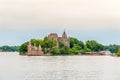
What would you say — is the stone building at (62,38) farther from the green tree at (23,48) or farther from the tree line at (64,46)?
the green tree at (23,48)

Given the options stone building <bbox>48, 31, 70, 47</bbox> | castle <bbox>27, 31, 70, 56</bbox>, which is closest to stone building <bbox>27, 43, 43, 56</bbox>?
castle <bbox>27, 31, 70, 56</bbox>

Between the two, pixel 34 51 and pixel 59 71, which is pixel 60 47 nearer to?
pixel 34 51

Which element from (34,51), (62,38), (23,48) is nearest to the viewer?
(23,48)

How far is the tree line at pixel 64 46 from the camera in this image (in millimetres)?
161375

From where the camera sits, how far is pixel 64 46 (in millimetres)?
167500

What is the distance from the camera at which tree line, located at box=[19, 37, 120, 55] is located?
529 feet

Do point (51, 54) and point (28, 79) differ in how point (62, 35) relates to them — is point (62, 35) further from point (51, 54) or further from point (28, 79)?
point (28, 79)

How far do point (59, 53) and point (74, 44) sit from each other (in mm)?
16969

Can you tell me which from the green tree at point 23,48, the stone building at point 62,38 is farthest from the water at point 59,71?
the stone building at point 62,38

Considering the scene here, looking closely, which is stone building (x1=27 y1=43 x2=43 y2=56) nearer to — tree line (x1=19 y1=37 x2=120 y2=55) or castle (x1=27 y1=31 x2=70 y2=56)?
castle (x1=27 y1=31 x2=70 y2=56)

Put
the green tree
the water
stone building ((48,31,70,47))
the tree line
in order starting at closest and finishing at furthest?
the water, the tree line, the green tree, stone building ((48,31,70,47))

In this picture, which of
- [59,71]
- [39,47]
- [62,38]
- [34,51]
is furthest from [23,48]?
[59,71]

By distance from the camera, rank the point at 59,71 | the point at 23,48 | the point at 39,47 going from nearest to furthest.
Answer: the point at 59,71
the point at 39,47
the point at 23,48

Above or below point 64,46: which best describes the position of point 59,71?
below
